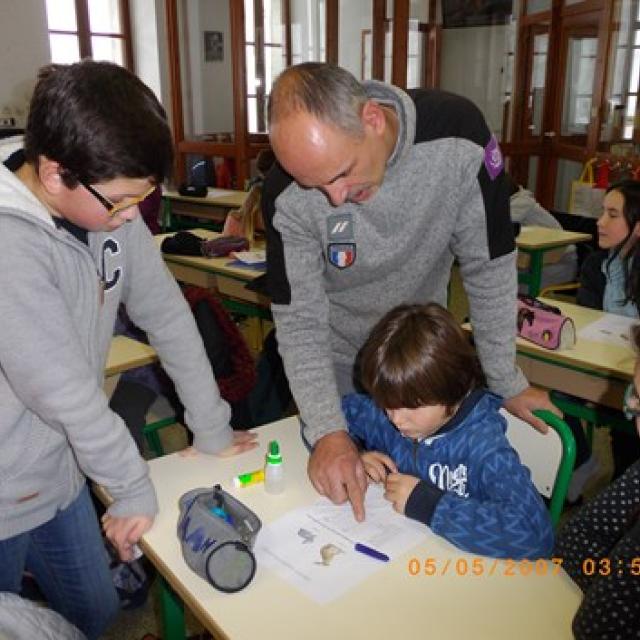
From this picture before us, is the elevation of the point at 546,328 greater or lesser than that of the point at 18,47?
lesser

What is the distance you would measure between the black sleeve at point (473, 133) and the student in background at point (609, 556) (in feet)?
1.25

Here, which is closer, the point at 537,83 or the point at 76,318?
the point at 76,318

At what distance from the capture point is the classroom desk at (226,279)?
3541 millimetres

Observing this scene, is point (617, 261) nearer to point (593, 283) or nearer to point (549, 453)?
point (593, 283)

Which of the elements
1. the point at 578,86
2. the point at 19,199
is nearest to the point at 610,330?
the point at 19,199

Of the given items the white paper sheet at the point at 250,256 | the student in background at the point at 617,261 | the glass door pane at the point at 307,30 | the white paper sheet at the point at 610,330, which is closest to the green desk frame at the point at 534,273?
the student in background at the point at 617,261

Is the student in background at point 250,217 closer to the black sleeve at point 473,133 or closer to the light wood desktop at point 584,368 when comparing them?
A: the light wood desktop at point 584,368

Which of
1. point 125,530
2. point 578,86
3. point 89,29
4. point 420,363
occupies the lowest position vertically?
point 125,530

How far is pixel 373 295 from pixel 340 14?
6316mm

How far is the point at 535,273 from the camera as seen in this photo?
421 centimetres

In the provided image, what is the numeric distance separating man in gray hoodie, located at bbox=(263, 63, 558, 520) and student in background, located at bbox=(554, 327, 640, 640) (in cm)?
22

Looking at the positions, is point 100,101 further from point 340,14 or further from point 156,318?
point 340,14

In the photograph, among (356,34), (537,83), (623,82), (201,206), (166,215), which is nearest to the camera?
(623,82)

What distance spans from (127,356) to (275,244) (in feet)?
3.22
